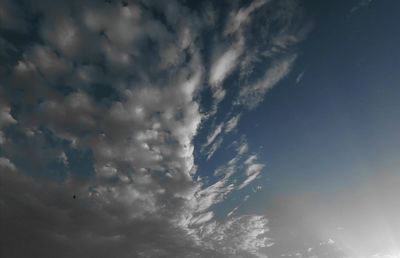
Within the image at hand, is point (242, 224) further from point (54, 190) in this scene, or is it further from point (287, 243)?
point (54, 190)

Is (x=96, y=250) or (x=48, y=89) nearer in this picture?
(x=48, y=89)

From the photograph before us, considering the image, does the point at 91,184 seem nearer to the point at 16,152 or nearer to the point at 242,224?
the point at 16,152

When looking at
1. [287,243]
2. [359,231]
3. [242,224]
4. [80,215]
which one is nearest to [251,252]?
[287,243]

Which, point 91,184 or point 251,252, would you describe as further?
point 251,252

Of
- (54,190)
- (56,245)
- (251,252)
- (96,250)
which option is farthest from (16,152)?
(251,252)

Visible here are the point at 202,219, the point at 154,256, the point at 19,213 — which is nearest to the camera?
the point at 19,213

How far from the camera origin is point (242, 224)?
2900 centimetres

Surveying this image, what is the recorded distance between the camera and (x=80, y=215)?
24422 millimetres

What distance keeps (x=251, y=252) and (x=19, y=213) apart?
1104 inches

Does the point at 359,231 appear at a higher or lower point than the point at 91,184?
higher

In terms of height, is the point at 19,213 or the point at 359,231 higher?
the point at 359,231

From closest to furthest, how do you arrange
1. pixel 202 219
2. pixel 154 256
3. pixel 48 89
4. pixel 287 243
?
pixel 48 89 → pixel 202 219 → pixel 154 256 → pixel 287 243

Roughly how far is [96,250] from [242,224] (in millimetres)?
16587

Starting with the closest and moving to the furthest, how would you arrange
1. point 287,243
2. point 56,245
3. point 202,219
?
point 202,219 < point 56,245 < point 287,243
